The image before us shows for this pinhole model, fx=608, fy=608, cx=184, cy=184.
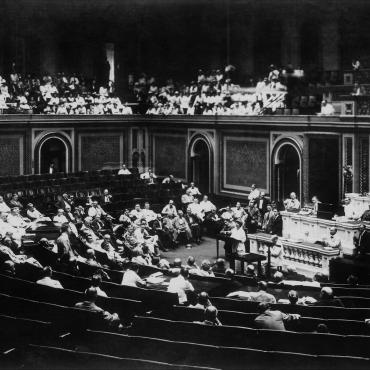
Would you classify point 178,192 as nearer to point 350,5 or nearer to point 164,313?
point 350,5

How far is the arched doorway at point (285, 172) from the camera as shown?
65.8 feet

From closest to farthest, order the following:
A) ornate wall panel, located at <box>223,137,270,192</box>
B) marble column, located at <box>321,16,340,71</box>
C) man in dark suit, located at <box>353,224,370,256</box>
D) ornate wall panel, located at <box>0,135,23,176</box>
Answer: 1. man in dark suit, located at <box>353,224,370,256</box>
2. ornate wall panel, located at <box>223,137,270,192</box>
3. ornate wall panel, located at <box>0,135,23,176</box>
4. marble column, located at <box>321,16,340,71</box>

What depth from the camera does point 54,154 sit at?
930 inches

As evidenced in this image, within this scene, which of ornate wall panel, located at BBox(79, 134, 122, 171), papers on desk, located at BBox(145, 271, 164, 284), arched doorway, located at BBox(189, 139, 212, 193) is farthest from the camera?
ornate wall panel, located at BBox(79, 134, 122, 171)

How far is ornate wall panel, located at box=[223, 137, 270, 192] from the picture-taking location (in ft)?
67.3

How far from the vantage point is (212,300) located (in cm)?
896

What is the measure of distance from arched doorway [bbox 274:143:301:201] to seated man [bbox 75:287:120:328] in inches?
496

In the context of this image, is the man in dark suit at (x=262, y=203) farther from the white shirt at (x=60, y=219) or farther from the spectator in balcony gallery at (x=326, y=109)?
the white shirt at (x=60, y=219)

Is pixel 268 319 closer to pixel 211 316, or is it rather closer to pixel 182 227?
pixel 211 316

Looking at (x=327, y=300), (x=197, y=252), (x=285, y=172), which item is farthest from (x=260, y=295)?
(x=285, y=172)

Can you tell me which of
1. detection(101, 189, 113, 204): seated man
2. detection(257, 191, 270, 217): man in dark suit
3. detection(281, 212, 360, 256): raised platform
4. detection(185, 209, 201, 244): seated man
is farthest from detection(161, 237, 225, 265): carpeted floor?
detection(101, 189, 113, 204): seated man

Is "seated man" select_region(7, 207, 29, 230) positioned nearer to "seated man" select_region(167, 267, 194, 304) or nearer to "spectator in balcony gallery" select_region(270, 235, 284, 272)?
"spectator in balcony gallery" select_region(270, 235, 284, 272)

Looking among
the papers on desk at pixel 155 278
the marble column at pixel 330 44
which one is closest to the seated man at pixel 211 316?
the papers on desk at pixel 155 278

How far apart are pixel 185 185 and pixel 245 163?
2399 millimetres
